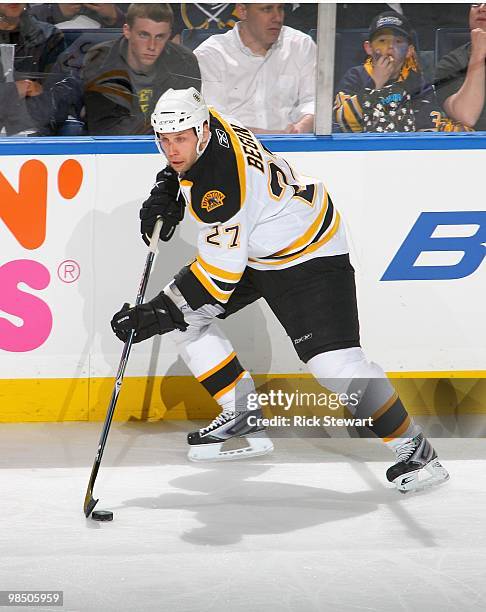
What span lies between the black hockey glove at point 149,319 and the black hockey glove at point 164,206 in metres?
0.38

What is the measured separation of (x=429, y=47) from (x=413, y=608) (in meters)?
2.25

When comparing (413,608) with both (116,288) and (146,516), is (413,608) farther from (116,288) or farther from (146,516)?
(116,288)

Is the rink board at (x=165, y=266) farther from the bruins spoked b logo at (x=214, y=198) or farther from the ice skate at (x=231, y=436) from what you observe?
the bruins spoked b logo at (x=214, y=198)

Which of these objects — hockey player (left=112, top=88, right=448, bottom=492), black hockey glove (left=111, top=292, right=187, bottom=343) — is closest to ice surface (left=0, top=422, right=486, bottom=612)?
hockey player (left=112, top=88, right=448, bottom=492)

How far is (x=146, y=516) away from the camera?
331 centimetres

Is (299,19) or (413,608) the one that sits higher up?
(299,19)

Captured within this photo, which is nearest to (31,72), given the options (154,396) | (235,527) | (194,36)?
(194,36)

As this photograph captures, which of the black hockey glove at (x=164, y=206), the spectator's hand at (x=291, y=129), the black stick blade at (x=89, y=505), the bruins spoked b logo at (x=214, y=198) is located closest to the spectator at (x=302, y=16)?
the spectator's hand at (x=291, y=129)

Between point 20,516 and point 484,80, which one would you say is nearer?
point 20,516

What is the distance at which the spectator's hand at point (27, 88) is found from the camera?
13.3ft

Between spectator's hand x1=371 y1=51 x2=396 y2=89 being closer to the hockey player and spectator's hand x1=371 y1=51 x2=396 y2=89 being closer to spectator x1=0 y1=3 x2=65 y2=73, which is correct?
the hockey player

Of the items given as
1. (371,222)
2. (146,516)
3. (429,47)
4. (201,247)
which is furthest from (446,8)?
(146,516)

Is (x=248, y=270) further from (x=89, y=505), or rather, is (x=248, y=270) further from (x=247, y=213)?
(x=89, y=505)

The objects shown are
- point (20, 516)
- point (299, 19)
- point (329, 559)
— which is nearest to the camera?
point (329, 559)
